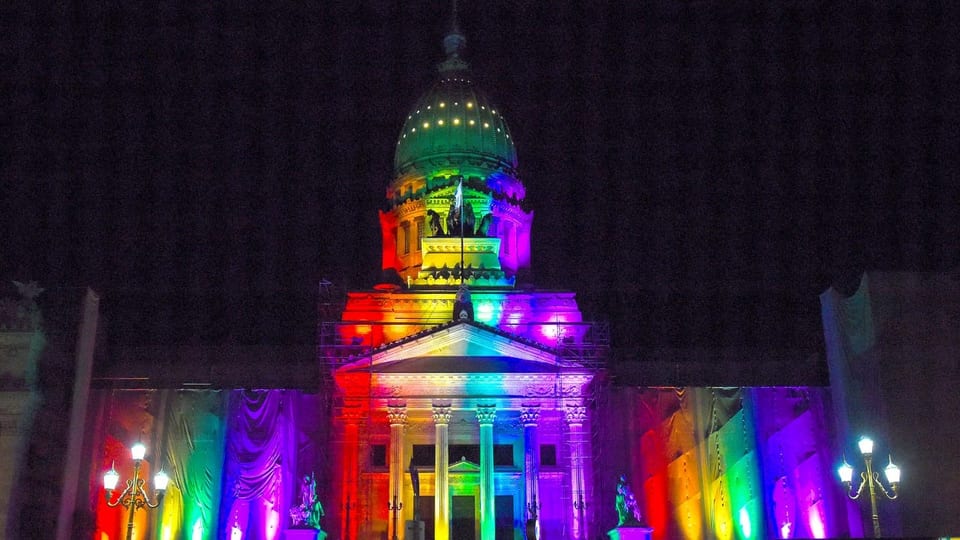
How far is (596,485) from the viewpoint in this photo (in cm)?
3797

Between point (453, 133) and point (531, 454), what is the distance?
62.5 ft

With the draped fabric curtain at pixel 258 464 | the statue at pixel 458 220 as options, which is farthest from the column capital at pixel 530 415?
the statue at pixel 458 220

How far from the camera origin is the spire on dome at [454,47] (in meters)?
54.6

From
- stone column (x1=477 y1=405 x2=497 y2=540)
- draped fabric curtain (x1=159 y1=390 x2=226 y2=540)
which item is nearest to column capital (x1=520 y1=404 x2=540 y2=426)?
stone column (x1=477 y1=405 x2=497 y2=540)

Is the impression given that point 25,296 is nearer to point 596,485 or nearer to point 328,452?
point 328,452

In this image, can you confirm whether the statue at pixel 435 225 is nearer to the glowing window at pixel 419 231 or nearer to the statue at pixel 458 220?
the statue at pixel 458 220

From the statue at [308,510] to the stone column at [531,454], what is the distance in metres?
7.21

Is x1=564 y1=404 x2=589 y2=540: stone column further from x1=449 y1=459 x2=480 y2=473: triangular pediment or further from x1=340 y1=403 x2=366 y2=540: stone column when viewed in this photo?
x1=340 y1=403 x2=366 y2=540: stone column

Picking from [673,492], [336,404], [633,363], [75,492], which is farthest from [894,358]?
[75,492]

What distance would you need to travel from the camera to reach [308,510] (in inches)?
1264

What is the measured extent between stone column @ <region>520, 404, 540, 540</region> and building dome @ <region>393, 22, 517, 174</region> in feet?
52.9

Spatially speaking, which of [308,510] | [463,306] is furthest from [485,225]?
[308,510]

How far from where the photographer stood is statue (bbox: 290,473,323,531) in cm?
3194

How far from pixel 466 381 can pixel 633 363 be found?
8.97 m
